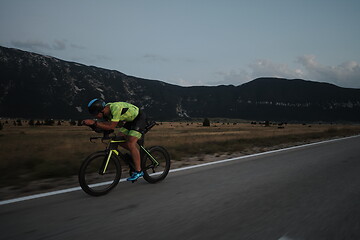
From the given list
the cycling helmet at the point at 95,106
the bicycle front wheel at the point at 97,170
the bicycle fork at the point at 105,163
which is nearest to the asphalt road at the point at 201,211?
the bicycle front wheel at the point at 97,170

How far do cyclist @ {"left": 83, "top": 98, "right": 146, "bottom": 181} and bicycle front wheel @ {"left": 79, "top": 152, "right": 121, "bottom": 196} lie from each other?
36 cm

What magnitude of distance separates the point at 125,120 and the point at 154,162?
3.92 ft

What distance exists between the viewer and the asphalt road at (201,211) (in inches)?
111

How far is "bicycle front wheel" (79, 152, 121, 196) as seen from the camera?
4.16 metres

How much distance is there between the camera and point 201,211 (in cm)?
351

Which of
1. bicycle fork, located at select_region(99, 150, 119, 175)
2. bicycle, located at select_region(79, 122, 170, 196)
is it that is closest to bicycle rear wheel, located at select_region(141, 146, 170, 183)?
bicycle, located at select_region(79, 122, 170, 196)

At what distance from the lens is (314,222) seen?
310cm

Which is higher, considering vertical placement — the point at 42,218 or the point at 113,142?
the point at 113,142

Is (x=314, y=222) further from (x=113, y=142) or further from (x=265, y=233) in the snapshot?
(x=113, y=142)

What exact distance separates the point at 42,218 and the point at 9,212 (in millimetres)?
595

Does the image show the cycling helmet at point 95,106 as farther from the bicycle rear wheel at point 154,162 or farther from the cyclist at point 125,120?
the bicycle rear wheel at point 154,162

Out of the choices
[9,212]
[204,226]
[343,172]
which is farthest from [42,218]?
[343,172]

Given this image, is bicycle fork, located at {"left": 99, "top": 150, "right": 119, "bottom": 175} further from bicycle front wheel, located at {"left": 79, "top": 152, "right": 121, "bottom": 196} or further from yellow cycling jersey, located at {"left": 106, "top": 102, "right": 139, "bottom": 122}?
yellow cycling jersey, located at {"left": 106, "top": 102, "right": 139, "bottom": 122}

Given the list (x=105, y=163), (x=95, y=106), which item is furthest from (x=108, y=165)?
(x=95, y=106)
